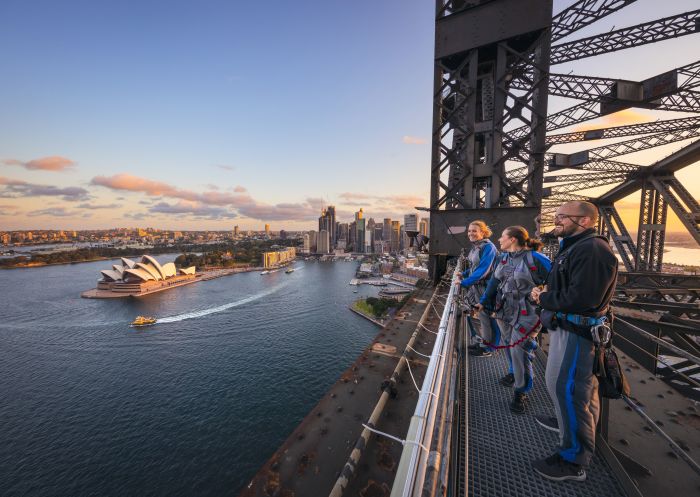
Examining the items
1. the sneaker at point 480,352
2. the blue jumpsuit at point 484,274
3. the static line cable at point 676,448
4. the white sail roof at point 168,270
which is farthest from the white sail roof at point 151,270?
the static line cable at point 676,448

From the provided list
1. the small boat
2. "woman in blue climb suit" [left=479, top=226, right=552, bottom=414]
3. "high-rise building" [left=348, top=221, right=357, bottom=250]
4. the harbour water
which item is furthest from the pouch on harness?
"high-rise building" [left=348, top=221, right=357, bottom=250]

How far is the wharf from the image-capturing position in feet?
6.30

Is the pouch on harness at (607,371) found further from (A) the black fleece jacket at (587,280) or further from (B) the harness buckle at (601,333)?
(A) the black fleece jacket at (587,280)

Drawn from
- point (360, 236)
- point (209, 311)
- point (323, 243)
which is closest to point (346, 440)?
point (209, 311)

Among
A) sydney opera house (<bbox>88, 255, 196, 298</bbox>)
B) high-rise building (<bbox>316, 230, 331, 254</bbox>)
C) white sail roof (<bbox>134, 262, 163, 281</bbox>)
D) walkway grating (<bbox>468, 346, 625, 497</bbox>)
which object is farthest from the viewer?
high-rise building (<bbox>316, 230, 331, 254</bbox>)

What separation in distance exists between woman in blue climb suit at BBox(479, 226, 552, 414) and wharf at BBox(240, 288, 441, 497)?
3.60 ft

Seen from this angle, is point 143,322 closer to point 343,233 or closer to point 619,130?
point 619,130

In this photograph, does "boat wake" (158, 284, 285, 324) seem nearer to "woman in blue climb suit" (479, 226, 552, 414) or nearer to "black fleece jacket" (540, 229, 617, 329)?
"woman in blue climb suit" (479, 226, 552, 414)

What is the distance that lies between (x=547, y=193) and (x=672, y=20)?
341 inches

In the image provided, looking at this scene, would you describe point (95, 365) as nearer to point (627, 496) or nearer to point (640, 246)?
point (627, 496)

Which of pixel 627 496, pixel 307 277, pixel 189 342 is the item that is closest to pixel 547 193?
pixel 627 496

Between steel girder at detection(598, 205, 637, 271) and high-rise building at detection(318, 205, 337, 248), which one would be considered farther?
high-rise building at detection(318, 205, 337, 248)

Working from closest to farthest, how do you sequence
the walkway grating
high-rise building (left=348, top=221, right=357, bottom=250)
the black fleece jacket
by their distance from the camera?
the black fleece jacket
the walkway grating
high-rise building (left=348, top=221, right=357, bottom=250)

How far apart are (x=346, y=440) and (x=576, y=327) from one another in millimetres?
2163
